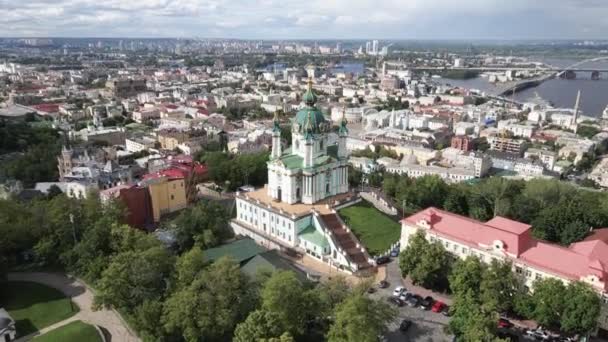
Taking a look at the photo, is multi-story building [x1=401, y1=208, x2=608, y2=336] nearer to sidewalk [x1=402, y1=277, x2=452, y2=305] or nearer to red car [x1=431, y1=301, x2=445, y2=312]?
sidewalk [x1=402, y1=277, x2=452, y2=305]

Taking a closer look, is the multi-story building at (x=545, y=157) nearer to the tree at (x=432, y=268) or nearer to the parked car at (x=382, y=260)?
the parked car at (x=382, y=260)

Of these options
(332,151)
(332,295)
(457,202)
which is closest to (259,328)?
(332,295)

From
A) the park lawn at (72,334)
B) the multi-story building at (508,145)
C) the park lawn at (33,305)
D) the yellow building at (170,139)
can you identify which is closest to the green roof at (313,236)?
the park lawn at (72,334)

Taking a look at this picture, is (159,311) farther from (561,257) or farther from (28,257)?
(561,257)

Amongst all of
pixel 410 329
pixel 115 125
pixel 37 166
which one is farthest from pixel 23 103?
pixel 410 329

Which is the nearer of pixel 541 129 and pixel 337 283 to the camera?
pixel 337 283
